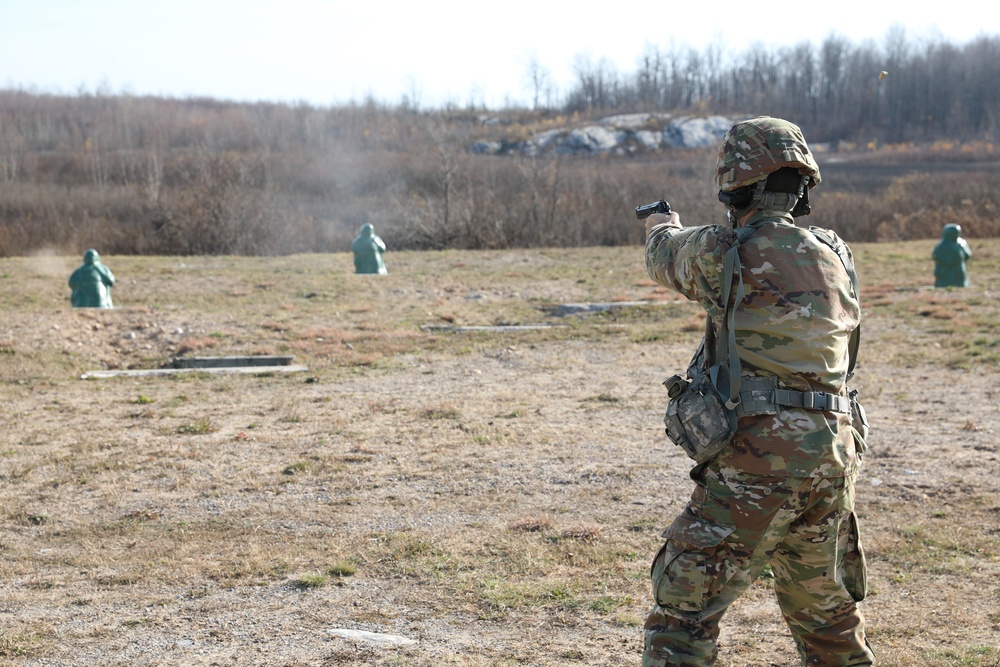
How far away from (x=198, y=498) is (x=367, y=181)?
4227 cm

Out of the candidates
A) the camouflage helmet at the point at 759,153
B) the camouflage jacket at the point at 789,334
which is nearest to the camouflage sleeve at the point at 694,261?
the camouflage jacket at the point at 789,334

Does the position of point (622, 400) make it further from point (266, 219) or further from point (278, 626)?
point (266, 219)

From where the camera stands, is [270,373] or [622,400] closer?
[622,400]

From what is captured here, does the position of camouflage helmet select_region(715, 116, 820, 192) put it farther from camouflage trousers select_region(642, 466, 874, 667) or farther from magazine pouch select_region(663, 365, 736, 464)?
camouflage trousers select_region(642, 466, 874, 667)

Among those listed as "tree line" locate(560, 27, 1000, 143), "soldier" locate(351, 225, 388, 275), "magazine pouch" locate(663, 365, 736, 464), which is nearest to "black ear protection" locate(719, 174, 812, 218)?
"magazine pouch" locate(663, 365, 736, 464)

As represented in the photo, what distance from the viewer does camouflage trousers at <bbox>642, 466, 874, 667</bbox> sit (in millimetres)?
2852

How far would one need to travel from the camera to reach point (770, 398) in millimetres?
2898

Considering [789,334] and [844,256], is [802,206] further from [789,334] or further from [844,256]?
[789,334]

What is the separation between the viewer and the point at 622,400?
8805 millimetres

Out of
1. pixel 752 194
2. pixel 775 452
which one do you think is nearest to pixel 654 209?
pixel 752 194

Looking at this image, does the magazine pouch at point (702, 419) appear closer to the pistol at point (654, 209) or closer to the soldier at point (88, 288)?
the pistol at point (654, 209)

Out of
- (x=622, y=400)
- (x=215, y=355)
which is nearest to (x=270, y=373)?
(x=215, y=355)

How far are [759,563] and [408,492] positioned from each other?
3.59 m

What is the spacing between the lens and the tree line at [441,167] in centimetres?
2973
